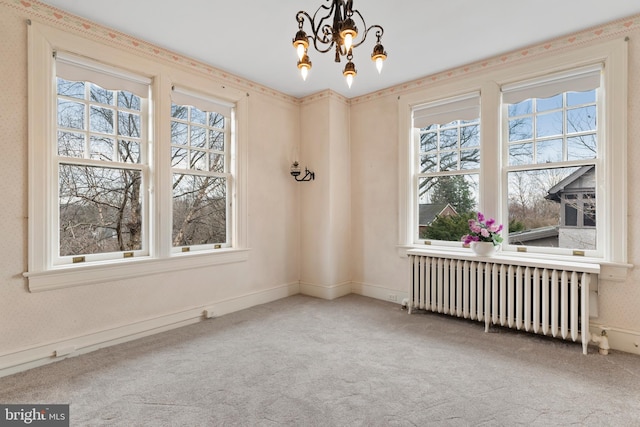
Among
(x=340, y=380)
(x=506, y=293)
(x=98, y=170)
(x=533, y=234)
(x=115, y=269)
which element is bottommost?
(x=340, y=380)

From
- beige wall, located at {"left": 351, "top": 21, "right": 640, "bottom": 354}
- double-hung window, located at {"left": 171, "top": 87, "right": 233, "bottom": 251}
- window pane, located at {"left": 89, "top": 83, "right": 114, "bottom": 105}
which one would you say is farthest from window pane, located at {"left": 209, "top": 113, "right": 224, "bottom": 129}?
beige wall, located at {"left": 351, "top": 21, "right": 640, "bottom": 354}

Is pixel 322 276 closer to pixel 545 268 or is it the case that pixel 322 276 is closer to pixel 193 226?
pixel 193 226

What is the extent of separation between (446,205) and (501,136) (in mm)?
983

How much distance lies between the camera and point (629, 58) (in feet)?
9.29

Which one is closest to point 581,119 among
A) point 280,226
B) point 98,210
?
point 280,226

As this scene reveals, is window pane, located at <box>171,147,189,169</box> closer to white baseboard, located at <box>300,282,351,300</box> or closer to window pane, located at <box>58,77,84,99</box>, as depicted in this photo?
window pane, located at <box>58,77,84,99</box>

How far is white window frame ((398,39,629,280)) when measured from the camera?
112 inches

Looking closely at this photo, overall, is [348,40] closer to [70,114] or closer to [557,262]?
[70,114]

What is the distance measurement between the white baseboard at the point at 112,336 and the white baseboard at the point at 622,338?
359 cm

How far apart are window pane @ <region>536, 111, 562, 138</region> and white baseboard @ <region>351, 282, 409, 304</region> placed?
237cm

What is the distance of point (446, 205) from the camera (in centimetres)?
404

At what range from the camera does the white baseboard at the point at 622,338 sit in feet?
9.09

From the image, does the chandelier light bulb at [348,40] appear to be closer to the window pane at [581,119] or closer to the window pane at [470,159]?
the window pane at [470,159]

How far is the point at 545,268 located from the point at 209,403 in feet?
9.80
